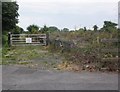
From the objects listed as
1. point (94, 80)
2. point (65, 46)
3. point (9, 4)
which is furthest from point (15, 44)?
point (94, 80)

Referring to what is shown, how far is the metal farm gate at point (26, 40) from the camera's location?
28.6m

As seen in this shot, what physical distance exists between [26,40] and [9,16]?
4972mm

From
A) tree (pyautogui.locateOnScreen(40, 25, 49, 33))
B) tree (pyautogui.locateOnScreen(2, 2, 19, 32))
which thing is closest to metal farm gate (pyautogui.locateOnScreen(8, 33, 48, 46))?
tree (pyautogui.locateOnScreen(2, 2, 19, 32))

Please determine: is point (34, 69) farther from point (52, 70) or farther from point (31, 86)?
point (31, 86)

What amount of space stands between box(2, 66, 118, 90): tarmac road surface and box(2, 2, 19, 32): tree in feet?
70.7

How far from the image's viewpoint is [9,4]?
32.2 metres

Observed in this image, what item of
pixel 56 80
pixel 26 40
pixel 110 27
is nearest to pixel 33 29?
pixel 26 40

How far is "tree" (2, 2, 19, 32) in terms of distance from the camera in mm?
31900

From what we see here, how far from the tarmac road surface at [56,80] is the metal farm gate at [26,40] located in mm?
17683

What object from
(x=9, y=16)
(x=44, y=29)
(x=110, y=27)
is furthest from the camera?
(x=44, y=29)

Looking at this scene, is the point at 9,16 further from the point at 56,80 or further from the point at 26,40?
the point at 56,80

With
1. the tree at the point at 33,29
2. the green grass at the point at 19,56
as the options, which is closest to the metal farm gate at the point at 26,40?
the tree at the point at 33,29

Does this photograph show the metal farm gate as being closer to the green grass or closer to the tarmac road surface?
the green grass

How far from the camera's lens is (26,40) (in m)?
28.9
